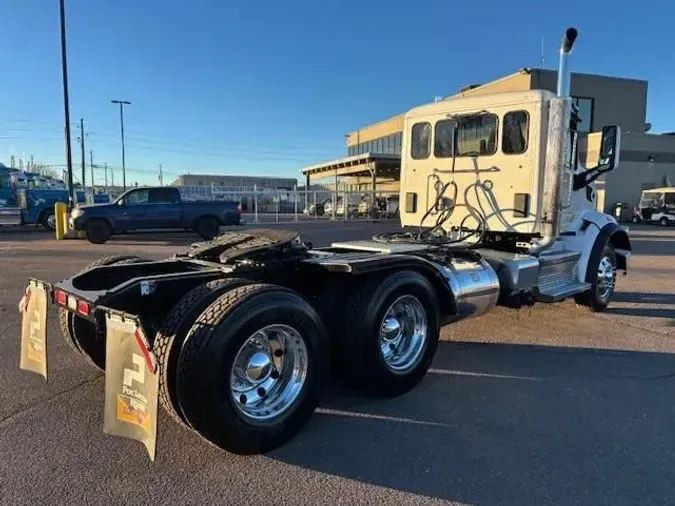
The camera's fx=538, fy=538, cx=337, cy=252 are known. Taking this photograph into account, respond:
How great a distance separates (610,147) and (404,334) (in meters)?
3.95

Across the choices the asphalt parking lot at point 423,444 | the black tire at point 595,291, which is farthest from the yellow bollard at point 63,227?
the black tire at point 595,291

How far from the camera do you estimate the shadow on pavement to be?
3078 mm

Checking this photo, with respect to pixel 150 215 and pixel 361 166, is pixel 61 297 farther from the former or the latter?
pixel 361 166

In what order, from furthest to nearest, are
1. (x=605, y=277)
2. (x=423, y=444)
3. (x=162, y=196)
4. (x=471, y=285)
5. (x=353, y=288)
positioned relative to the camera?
1. (x=162, y=196)
2. (x=605, y=277)
3. (x=471, y=285)
4. (x=353, y=288)
5. (x=423, y=444)

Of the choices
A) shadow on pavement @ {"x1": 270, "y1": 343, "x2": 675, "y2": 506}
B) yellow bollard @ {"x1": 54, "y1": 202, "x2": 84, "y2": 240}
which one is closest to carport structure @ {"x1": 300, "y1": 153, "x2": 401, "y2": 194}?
yellow bollard @ {"x1": 54, "y1": 202, "x2": 84, "y2": 240}

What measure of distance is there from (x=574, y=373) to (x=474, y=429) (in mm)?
1764

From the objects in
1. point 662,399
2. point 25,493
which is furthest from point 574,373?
point 25,493

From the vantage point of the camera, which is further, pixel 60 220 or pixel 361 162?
pixel 361 162

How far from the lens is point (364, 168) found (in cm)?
3694

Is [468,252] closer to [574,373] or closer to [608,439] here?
[574,373]

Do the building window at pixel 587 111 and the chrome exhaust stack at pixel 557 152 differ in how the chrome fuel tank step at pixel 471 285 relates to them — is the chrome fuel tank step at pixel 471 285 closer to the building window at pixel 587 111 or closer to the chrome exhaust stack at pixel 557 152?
the chrome exhaust stack at pixel 557 152

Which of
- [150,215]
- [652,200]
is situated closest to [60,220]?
[150,215]

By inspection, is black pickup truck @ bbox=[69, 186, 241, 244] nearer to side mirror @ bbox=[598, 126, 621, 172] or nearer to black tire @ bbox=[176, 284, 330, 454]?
side mirror @ bbox=[598, 126, 621, 172]

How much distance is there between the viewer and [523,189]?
6.43 meters
